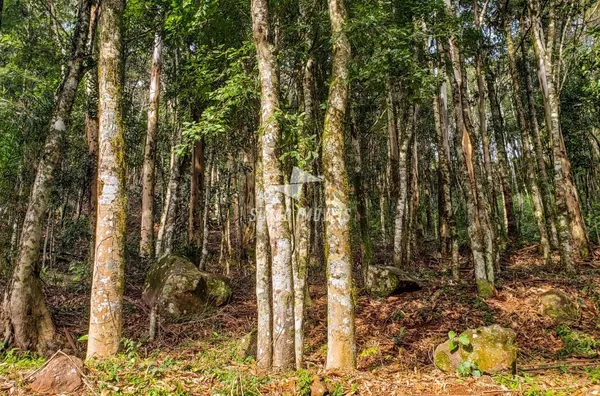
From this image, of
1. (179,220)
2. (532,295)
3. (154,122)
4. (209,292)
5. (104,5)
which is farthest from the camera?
(179,220)

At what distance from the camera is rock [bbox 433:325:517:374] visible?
4.61 m

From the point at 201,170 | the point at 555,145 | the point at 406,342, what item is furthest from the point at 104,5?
the point at 555,145

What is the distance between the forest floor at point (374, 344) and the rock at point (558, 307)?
168mm

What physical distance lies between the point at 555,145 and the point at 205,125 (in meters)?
9.45

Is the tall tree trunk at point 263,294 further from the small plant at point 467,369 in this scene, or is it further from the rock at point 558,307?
the rock at point 558,307

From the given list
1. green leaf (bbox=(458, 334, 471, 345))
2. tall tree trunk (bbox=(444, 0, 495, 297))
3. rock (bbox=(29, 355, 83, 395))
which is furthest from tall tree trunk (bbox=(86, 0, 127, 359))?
tall tree trunk (bbox=(444, 0, 495, 297))

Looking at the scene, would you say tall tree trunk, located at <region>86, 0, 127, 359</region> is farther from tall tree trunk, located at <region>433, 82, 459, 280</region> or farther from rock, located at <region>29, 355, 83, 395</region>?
tall tree trunk, located at <region>433, 82, 459, 280</region>

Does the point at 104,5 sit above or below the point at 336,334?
above

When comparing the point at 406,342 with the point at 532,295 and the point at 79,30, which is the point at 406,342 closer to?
the point at 532,295

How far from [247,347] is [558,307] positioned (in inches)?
245

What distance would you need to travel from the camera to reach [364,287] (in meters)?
9.59

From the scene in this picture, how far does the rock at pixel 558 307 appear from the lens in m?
7.07

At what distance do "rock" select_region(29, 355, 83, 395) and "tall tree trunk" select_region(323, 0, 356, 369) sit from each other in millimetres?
2977

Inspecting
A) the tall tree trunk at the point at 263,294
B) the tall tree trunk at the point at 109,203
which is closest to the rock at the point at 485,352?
the tall tree trunk at the point at 263,294
